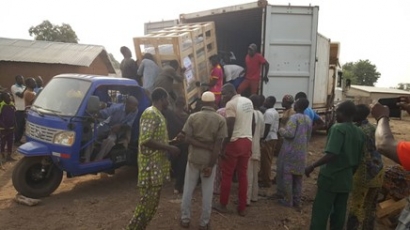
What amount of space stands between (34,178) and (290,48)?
5368mm

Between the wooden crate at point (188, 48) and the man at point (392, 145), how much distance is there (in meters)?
4.53

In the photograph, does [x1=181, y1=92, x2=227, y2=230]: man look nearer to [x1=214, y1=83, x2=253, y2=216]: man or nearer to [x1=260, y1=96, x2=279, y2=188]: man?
[x1=214, y1=83, x2=253, y2=216]: man

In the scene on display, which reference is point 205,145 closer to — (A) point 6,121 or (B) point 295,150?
(B) point 295,150

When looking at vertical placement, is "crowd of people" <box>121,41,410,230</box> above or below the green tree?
below

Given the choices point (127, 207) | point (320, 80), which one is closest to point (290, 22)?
point (320, 80)

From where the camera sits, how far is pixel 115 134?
5938 millimetres

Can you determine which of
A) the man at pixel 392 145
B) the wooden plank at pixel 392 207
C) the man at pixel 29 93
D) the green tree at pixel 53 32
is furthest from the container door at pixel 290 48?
the green tree at pixel 53 32

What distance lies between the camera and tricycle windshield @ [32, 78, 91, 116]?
557 cm

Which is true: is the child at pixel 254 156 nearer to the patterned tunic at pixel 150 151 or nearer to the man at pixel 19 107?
the patterned tunic at pixel 150 151

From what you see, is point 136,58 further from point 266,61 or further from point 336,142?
point 336,142

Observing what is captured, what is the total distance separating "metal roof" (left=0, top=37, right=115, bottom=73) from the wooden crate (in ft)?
41.5

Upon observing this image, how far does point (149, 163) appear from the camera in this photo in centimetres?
390

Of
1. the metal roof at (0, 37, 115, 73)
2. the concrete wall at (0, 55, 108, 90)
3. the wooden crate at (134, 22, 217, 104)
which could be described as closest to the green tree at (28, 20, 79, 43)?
the metal roof at (0, 37, 115, 73)

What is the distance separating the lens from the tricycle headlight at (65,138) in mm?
5316
